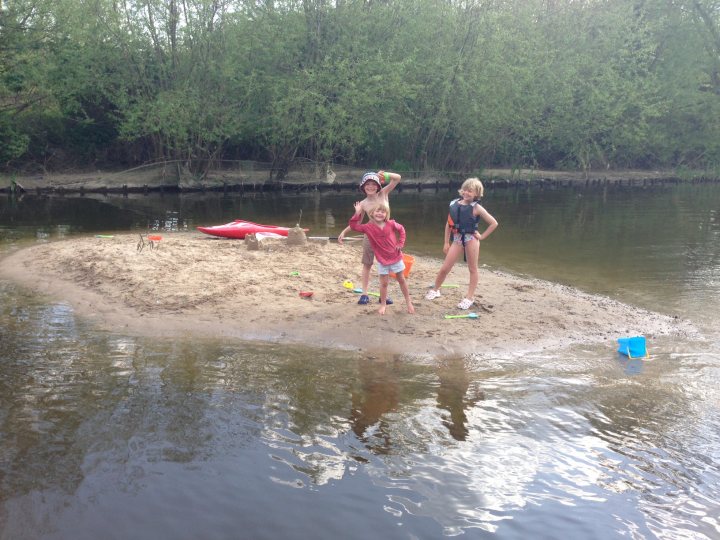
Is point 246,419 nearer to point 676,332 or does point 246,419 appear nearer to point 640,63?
point 676,332

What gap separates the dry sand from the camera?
299 inches

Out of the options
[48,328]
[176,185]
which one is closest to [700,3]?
[176,185]

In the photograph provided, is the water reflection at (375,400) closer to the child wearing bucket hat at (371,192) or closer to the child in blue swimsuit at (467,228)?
the child wearing bucket hat at (371,192)

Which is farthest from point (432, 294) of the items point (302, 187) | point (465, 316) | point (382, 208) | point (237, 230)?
point (302, 187)

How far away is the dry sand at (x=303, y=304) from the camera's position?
24.9 ft

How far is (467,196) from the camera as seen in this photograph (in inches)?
321

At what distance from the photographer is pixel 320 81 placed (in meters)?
29.6

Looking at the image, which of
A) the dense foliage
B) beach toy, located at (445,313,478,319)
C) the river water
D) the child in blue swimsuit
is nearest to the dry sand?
beach toy, located at (445,313,478,319)

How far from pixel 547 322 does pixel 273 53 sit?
25.0 meters

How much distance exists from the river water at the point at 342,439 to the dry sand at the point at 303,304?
371 millimetres

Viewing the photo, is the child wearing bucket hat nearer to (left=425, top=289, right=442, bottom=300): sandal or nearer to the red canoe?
(left=425, top=289, right=442, bottom=300): sandal

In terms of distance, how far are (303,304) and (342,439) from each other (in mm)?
3616

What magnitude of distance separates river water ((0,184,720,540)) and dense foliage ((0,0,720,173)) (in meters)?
22.2

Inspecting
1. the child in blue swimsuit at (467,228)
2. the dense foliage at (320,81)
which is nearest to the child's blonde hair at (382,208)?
the child in blue swimsuit at (467,228)
